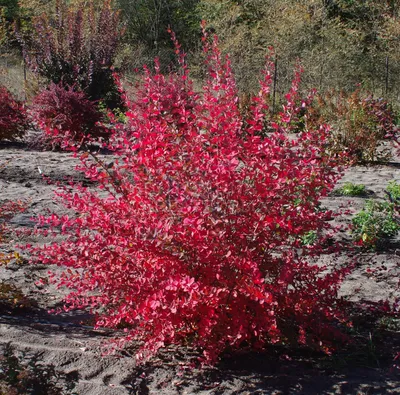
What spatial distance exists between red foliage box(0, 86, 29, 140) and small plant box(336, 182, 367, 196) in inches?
227

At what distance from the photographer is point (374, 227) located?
5.02 metres

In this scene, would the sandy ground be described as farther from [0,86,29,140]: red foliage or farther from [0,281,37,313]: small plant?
[0,86,29,140]: red foliage

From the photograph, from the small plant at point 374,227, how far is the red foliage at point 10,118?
6657mm

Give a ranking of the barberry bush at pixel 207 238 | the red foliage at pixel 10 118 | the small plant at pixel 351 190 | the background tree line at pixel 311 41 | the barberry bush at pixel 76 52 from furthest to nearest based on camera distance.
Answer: the background tree line at pixel 311 41, the barberry bush at pixel 76 52, the red foliage at pixel 10 118, the small plant at pixel 351 190, the barberry bush at pixel 207 238

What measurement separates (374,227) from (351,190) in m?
1.60

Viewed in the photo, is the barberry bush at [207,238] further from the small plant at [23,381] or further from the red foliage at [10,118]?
the red foliage at [10,118]

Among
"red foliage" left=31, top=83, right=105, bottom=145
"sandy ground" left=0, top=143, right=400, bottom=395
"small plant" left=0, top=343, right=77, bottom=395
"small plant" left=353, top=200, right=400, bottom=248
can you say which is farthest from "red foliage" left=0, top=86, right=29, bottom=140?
"small plant" left=0, top=343, right=77, bottom=395

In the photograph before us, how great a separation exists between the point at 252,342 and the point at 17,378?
4.22ft

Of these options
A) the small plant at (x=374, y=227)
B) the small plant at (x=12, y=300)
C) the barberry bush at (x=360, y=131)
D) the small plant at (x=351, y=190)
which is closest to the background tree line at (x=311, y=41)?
the barberry bush at (x=360, y=131)

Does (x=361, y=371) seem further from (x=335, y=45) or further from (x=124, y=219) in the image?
(x=335, y=45)

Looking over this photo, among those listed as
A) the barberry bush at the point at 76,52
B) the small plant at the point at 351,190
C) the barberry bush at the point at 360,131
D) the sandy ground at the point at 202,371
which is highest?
the barberry bush at the point at 76,52

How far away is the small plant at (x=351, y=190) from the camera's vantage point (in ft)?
21.6

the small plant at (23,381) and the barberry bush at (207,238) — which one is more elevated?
the barberry bush at (207,238)

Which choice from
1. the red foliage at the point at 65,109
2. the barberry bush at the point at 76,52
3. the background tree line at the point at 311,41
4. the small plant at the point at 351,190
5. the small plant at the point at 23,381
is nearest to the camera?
the small plant at the point at 23,381
